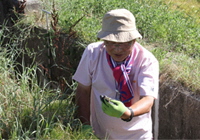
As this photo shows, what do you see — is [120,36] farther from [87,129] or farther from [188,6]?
[188,6]

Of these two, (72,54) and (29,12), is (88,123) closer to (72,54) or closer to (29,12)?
(72,54)

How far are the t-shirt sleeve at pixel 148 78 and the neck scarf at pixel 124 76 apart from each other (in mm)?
103

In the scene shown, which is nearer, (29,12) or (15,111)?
(15,111)

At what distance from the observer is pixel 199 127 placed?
3.76m

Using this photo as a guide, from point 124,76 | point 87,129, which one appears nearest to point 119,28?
point 124,76

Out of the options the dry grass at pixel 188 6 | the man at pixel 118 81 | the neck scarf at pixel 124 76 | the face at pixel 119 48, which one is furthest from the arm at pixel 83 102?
the dry grass at pixel 188 6

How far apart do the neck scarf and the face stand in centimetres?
7

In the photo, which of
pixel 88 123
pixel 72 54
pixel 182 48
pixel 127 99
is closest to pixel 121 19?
pixel 127 99

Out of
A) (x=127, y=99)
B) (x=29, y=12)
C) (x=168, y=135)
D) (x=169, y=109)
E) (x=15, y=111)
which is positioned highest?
(x=29, y=12)

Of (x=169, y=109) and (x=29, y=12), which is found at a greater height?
(x=29, y=12)

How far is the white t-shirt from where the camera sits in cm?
271

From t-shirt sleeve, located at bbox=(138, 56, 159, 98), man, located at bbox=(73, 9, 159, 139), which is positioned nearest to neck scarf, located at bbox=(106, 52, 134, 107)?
man, located at bbox=(73, 9, 159, 139)

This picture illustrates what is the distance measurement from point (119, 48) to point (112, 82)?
0.32m

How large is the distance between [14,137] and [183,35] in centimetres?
288
